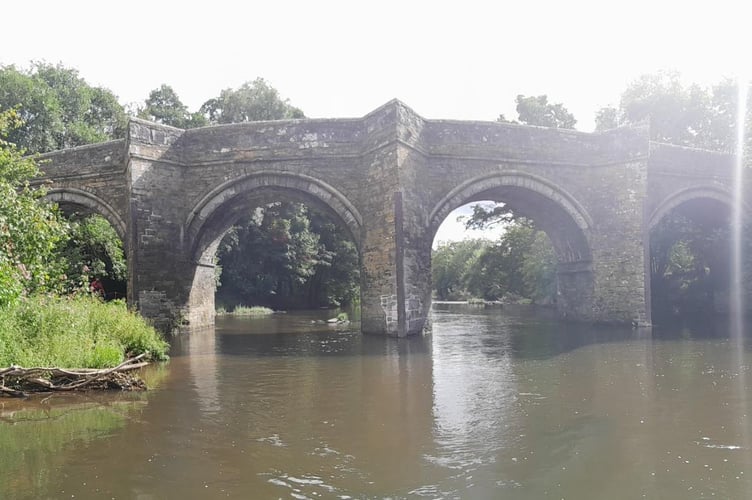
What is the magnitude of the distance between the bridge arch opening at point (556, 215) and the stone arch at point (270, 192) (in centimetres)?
232

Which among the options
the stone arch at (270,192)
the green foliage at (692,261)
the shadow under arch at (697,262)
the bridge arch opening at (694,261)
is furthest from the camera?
the green foliage at (692,261)

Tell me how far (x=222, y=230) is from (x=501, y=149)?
29.2 feet

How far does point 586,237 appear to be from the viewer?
48.2 feet

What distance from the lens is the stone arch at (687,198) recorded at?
15.6 metres

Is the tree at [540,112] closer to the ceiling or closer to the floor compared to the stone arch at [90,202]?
closer to the ceiling

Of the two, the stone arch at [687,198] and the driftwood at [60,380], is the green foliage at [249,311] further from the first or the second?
the driftwood at [60,380]

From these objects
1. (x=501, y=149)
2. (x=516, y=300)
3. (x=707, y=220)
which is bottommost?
(x=516, y=300)

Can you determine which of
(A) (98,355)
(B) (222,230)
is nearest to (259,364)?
(A) (98,355)

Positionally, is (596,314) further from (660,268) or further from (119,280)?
(119,280)

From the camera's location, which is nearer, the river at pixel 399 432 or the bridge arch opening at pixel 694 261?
the river at pixel 399 432

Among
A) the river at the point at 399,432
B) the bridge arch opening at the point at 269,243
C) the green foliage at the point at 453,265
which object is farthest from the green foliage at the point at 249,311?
the green foliage at the point at 453,265

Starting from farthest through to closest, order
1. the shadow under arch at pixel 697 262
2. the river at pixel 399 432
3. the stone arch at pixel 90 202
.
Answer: the shadow under arch at pixel 697 262
the stone arch at pixel 90 202
the river at pixel 399 432

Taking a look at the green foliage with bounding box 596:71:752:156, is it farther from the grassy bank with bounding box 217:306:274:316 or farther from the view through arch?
the grassy bank with bounding box 217:306:274:316

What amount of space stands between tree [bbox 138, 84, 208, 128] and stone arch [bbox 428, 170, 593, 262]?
22312 millimetres
